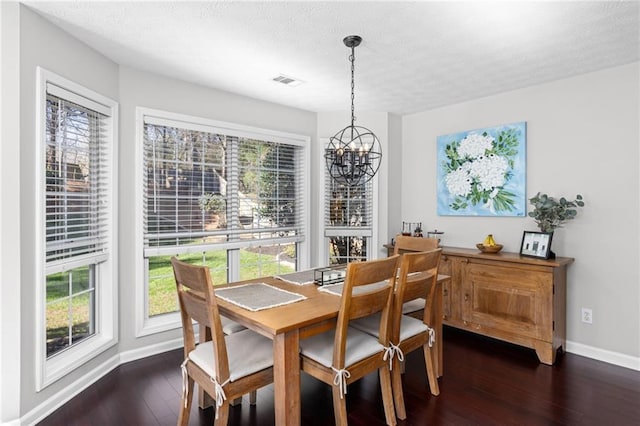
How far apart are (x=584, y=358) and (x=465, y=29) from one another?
9.60 feet

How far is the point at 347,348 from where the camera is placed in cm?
206

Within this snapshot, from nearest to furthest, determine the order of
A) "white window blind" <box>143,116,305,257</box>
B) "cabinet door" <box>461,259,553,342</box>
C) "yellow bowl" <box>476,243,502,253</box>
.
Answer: "cabinet door" <box>461,259,553,342</box> < "white window blind" <box>143,116,305,257</box> < "yellow bowl" <box>476,243,502,253</box>

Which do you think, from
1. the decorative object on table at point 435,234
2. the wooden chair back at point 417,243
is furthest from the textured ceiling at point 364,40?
the decorative object on table at point 435,234

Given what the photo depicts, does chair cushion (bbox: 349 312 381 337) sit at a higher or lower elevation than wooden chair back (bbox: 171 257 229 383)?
lower

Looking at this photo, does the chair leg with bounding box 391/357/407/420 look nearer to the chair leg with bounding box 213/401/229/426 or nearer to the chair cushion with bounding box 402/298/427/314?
the chair cushion with bounding box 402/298/427/314

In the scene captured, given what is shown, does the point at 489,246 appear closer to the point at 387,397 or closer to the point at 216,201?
the point at 387,397

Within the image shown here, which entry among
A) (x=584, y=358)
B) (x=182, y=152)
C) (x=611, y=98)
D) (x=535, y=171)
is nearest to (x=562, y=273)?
(x=584, y=358)

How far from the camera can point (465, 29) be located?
7.66 ft

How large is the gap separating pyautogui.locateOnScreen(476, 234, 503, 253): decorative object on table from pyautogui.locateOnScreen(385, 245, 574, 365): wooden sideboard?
81 mm

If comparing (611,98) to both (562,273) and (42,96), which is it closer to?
(562,273)

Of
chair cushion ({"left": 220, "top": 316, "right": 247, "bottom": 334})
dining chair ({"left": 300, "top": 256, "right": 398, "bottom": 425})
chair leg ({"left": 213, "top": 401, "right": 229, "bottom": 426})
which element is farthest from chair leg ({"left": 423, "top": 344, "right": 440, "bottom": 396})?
chair leg ({"left": 213, "top": 401, "right": 229, "bottom": 426})

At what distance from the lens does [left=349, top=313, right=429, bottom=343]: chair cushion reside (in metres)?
2.36

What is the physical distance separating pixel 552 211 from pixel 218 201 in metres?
3.14

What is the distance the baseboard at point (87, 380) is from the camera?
219cm
